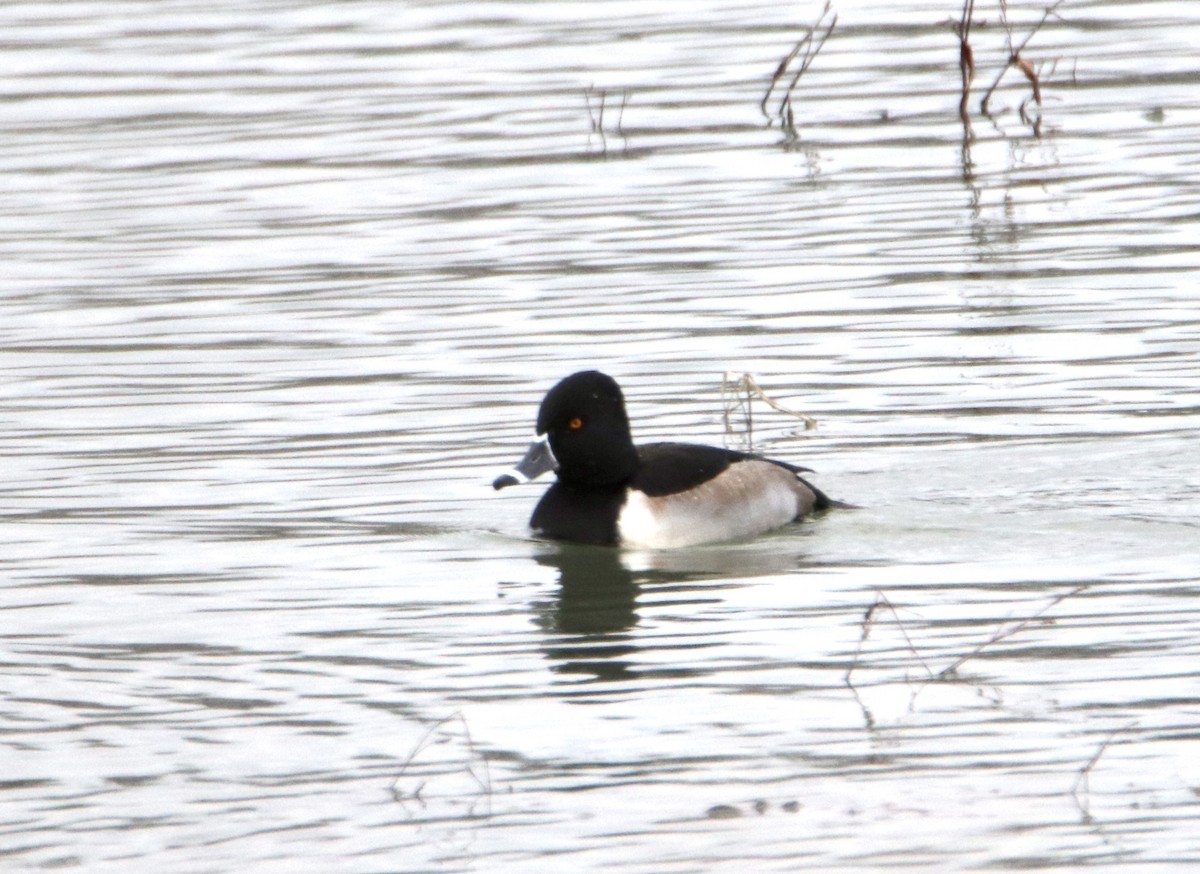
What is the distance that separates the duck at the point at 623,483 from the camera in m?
11.4

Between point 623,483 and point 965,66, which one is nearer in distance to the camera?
point 623,483

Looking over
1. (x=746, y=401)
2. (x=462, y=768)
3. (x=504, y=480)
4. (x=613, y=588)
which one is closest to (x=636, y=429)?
(x=746, y=401)

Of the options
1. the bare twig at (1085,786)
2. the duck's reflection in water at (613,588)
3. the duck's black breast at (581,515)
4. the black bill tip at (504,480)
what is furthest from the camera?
the duck's black breast at (581,515)

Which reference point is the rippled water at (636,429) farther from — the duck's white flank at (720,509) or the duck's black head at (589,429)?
the duck's black head at (589,429)

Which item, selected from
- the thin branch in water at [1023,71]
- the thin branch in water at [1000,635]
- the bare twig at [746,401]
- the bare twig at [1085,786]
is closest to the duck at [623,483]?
the bare twig at [746,401]

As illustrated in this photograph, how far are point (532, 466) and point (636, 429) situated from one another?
1.82 meters

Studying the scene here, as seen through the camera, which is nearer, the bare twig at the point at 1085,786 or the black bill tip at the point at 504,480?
the bare twig at the point at 1085,786

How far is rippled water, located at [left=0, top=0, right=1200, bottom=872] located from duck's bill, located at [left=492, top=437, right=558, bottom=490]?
1.08ft

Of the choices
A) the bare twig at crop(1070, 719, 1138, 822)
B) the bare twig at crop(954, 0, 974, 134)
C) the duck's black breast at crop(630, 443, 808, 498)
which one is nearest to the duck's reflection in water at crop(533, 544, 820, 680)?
the duck's black breast at crop(630, 443, 808, 498)

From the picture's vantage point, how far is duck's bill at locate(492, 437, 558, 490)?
1132 centimetres

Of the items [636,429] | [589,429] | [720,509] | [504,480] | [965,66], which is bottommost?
[720,509]

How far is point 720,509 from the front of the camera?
37.9 ft

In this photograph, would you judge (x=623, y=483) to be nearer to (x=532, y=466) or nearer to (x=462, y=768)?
(x=532, y=466)

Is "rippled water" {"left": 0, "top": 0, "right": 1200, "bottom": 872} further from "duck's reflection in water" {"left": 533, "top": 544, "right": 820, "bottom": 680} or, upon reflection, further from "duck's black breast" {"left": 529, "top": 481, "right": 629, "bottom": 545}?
"duck's black breast" {"left": 529, "top": 481, "right": 629, "bottom": 545}
